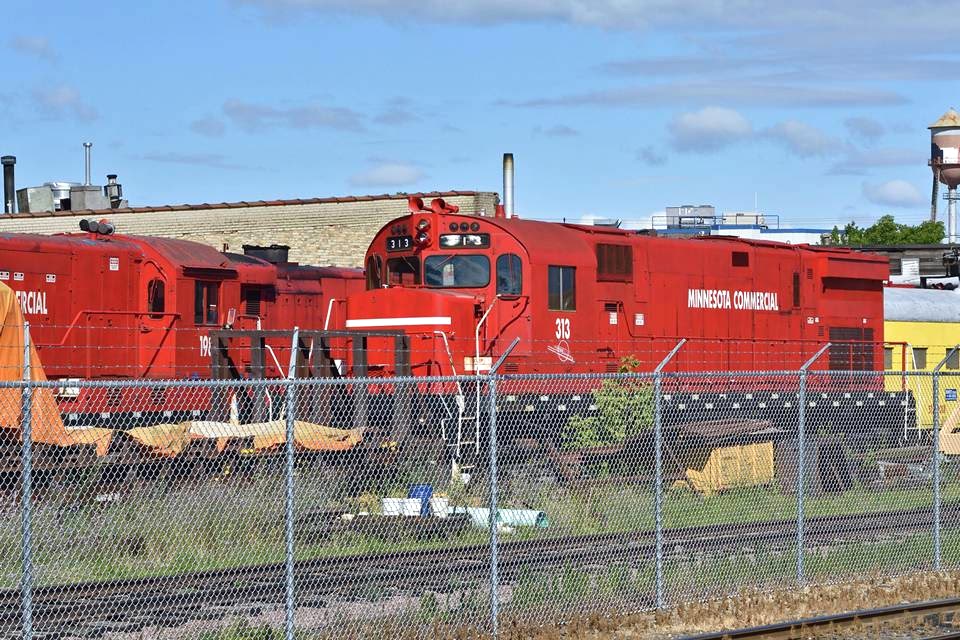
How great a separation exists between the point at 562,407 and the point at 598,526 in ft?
12.2

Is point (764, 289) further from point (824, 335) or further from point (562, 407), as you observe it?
point (562, 407)

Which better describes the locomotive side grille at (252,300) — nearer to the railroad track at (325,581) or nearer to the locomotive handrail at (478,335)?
the locomotive handrail at (478,335)

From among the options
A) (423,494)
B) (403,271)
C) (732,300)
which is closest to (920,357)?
(732,300)

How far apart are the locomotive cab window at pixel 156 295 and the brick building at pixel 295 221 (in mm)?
15265

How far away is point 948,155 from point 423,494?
213 feet

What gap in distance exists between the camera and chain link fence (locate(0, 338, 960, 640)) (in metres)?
10.8

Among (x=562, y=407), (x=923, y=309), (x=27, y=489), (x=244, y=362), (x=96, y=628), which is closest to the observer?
(x=27, y=489)

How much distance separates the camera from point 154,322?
22156mm

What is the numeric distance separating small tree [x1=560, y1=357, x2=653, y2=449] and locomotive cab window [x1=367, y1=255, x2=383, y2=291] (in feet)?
15.5

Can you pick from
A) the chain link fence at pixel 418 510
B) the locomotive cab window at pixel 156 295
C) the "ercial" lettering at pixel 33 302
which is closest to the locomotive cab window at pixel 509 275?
the chain link fence at pixel 418 510

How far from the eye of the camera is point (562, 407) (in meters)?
17.6

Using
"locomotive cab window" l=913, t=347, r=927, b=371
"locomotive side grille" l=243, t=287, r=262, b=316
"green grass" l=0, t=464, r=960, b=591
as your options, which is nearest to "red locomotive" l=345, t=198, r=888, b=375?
"locomotive side grille" l=243, t=287, r=262, b=316

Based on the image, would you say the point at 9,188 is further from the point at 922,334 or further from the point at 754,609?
the point at 754,609

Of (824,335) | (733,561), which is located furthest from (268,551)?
(824,335)
